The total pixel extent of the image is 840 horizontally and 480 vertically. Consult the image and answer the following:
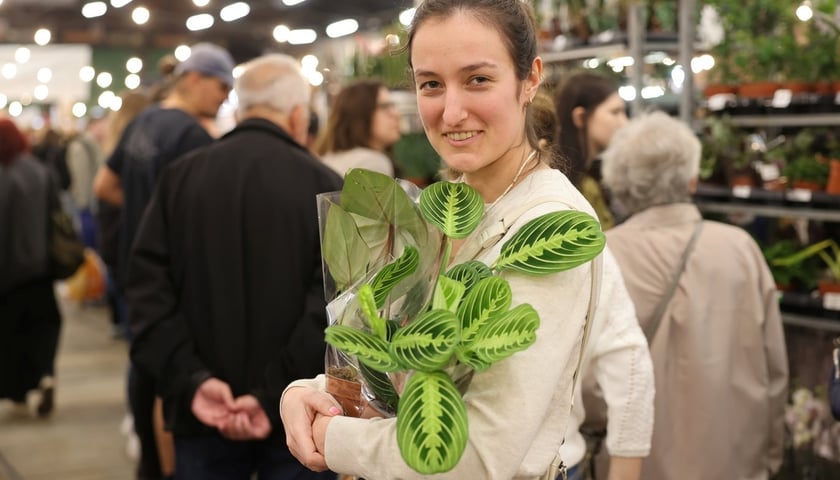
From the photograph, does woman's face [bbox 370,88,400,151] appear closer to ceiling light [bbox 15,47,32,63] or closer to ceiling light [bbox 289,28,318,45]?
ceiling light [bbox 15,47,32,63]

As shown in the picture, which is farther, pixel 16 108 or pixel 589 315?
pixel 16 108

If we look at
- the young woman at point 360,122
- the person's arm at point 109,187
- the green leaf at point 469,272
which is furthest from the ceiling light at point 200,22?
the green leaf at point 469,272

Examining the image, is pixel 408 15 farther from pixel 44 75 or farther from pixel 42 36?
pixel 42 36

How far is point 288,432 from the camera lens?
1.55m

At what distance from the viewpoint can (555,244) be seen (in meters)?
1.35

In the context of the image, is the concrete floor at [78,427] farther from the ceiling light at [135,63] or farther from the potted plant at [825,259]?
the ceiling light at [135,63]

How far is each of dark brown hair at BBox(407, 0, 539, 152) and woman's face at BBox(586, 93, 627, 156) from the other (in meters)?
2.40

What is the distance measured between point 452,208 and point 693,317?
74.0 inches

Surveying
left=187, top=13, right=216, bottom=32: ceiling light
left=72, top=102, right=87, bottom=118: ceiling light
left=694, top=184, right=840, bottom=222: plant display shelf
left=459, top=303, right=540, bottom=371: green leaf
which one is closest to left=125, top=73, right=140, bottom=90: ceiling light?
left=72, top=102, right=87, bottom=118: ceiling light

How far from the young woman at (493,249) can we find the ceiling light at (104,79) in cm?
2262

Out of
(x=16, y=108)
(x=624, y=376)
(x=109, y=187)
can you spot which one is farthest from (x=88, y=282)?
(x=16, y=108)

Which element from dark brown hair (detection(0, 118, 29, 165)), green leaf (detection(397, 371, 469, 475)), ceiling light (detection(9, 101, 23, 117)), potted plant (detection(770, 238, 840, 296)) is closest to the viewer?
green leaf (detection(397, 371, 469, 475))

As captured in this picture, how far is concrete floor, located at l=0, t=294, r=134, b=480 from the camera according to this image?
208 inches

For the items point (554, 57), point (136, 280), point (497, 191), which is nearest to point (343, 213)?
point (497, 191)
